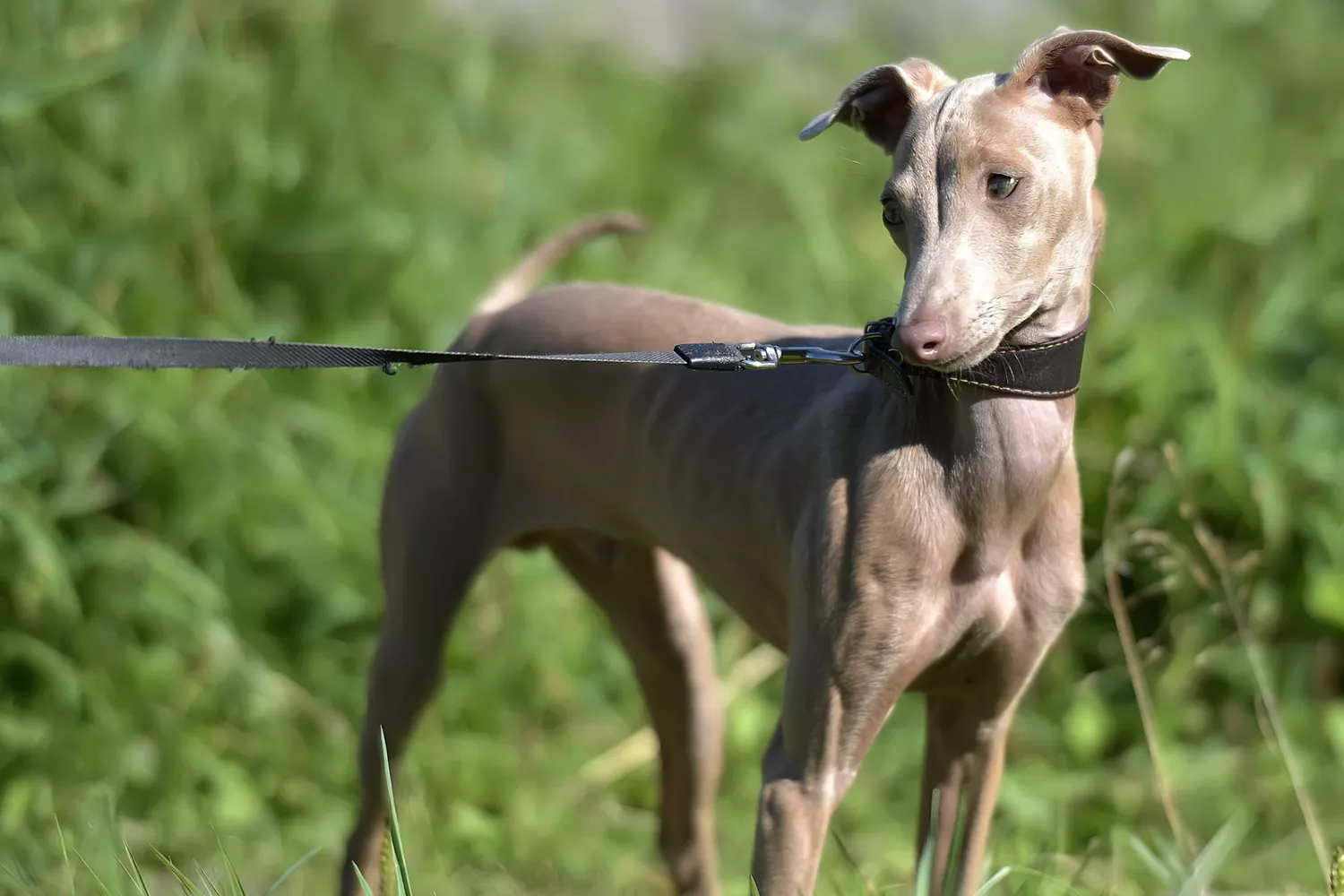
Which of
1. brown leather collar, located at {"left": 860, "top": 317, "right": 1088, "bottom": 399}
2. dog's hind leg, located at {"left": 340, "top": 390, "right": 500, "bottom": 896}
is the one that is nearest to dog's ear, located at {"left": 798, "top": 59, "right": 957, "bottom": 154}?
brown leather collar, located at {"left": 860, "top": 317, "right": 1088, "bottom": 399}

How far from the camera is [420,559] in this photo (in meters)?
3.35

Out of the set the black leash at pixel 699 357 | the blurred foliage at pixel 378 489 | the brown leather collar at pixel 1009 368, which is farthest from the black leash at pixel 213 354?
the blurred foliage at pixel 378 489

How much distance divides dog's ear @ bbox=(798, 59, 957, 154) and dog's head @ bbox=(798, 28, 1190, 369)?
17 mm

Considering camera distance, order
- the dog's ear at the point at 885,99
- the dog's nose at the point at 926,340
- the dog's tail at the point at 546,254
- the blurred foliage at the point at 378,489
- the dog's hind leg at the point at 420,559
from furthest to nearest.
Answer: the blurred foliage at the point at 378,489 → the dog's tail at the point at 546,254 → the dog's hind leg at the point at 420,559 → the dog's ear at the point at 885,99 → the dog's nose at the point at 926,340

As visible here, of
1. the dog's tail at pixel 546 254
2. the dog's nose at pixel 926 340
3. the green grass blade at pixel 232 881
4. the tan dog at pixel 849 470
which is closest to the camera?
the dog's nose at pixel 926 340

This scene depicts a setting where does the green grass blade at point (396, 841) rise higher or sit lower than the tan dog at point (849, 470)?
lower

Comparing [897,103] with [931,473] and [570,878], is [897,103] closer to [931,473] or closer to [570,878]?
[931,473]

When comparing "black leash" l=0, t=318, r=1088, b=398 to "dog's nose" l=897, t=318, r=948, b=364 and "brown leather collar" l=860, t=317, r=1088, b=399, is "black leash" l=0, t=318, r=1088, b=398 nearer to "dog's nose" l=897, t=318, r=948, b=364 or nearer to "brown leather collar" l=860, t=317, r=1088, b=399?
"brown leather collar" l=860, t=317, r=1088, b=399

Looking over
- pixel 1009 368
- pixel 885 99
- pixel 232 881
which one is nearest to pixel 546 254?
pixel 885 99

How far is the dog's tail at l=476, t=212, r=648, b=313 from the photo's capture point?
3539mm

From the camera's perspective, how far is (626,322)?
3182mm

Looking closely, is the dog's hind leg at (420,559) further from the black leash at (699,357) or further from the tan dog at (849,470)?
the black leash at (699,357)

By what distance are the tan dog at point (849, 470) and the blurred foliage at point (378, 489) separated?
3.81 feet

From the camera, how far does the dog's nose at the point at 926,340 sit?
7.33ft
